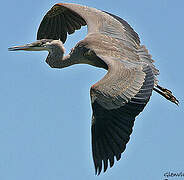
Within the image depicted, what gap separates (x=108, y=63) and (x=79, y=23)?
3.16 meters

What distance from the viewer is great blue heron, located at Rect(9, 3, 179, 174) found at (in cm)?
865

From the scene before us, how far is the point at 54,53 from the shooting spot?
11328mm

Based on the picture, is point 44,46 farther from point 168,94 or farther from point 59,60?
point 168,94

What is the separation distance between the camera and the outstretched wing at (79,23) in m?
11.4

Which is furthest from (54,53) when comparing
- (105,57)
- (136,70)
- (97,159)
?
(97,159)

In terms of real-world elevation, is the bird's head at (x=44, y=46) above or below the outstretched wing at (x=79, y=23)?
below

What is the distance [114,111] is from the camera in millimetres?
8734

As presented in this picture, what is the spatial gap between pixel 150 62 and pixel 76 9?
6.84 feet

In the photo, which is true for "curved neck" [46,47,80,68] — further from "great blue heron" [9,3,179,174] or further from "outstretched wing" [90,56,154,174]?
"outstretched wing" [90,56,154,174]

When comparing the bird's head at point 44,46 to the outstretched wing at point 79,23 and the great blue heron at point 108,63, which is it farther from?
the outstretched wing at point 79,23

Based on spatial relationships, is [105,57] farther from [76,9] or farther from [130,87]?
[76,9]

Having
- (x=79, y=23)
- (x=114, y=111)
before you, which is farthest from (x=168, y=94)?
(x=114, y=111)

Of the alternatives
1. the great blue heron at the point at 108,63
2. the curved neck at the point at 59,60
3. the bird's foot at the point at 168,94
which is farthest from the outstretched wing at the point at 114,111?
the bird's foot at the point at 168,94

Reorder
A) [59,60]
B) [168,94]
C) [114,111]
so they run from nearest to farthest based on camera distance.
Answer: [114,111] → [59,60] → [168,94]
